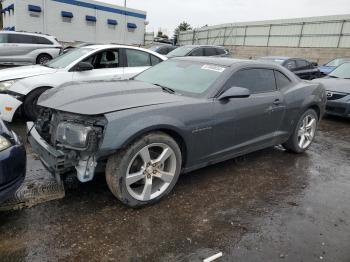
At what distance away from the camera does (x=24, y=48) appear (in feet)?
47.4

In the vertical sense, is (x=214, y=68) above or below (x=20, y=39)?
above

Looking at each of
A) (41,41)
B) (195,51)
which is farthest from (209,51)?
(41,41)

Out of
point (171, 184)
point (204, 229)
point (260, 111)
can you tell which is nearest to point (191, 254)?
point (204, 229)

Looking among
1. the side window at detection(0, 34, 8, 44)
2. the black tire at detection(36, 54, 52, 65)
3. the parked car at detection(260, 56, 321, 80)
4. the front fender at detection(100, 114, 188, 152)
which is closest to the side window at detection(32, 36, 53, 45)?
the black tire at detection(36, 54, 52, 65)

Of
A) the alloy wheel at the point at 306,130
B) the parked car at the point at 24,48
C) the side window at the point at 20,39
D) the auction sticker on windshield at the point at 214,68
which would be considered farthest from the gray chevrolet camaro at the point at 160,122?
the side window at the point at 20,39

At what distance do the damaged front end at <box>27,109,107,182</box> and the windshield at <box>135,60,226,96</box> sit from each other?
1280 mm

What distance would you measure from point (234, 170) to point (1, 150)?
2907 mm

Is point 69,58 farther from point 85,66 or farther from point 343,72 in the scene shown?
point 343,72

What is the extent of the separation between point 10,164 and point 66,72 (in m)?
3.73

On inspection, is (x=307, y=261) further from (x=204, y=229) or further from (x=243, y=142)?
(x=243, y=142)

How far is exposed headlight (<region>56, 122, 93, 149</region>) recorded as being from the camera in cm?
288

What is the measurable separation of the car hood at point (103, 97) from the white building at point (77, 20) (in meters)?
29.2

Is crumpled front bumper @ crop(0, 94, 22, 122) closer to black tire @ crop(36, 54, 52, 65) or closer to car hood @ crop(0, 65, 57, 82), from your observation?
car hood @ crop(0, 65, 57, 82)

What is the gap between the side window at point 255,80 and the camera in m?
4.07
